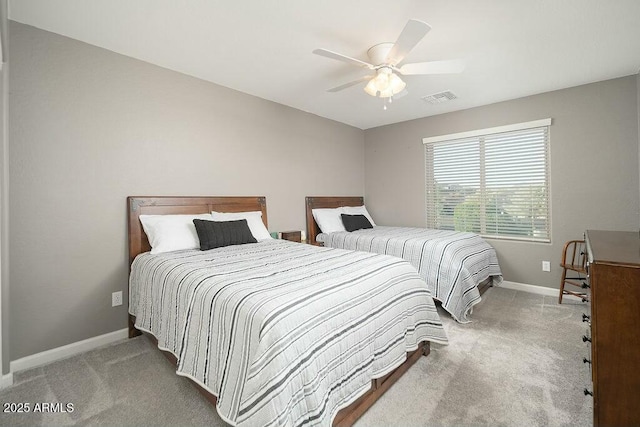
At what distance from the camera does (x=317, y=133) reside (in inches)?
174

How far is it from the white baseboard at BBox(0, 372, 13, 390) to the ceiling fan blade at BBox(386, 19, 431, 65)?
341 cm

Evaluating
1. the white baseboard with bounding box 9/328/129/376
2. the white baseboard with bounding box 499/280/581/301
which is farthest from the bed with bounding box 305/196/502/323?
the white baseboard with bounding box 9/328/129/376

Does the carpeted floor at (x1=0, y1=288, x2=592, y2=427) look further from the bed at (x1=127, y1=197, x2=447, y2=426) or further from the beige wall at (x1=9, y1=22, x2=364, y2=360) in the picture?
the beige wall at (x1=9, y1=22, x2=364, y2=360)

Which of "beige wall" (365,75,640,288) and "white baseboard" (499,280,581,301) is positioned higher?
"beige wall" (365,75,640,288)

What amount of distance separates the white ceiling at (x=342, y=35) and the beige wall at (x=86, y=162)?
220 mm

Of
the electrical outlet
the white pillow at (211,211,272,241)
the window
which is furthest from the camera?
the window

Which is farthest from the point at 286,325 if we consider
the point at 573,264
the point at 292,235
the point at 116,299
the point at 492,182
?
the point at 492,182

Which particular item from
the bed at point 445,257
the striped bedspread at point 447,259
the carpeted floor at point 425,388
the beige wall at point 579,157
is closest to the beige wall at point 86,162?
the carpeted floor at point 425,388

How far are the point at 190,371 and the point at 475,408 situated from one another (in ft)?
5.38

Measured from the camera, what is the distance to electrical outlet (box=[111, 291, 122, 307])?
247cm

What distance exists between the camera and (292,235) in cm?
373

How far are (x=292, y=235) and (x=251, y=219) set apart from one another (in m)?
0.70

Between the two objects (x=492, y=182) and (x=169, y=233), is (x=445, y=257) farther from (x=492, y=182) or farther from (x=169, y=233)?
(x=169, y=233)

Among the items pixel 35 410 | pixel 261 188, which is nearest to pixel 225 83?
pixel 261 188
